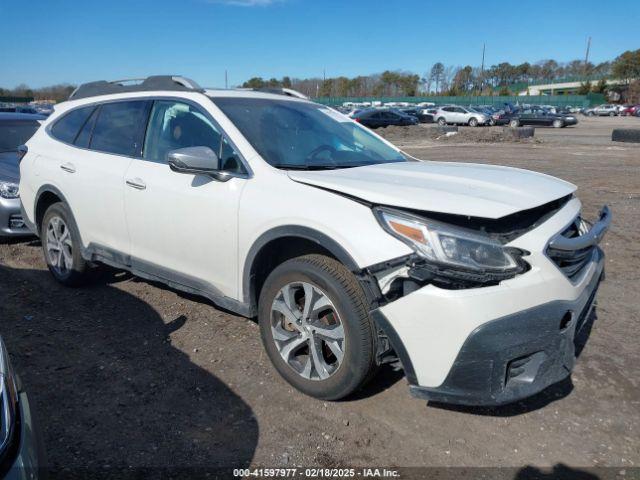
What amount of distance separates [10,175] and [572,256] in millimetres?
6476

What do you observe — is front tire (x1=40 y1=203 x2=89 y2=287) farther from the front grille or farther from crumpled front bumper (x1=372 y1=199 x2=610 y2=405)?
the front grille

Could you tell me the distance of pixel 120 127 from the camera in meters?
4.46

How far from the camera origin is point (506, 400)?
259 centimetres

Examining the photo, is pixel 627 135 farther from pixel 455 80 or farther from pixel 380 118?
pixel 455 80

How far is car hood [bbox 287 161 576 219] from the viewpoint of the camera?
2684 millimetres

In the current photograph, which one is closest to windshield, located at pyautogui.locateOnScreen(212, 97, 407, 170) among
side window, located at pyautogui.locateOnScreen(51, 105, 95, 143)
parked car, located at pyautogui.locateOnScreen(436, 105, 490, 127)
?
side window, located at pyautogui.locateOnScreen(51, 105, 95, 143)

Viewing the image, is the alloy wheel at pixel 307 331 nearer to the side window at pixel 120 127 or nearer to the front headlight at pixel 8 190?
the side window at pixel 120 127

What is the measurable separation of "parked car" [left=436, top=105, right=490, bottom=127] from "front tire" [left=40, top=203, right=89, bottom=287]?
39770 millimetres

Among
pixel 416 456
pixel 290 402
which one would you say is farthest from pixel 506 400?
pixel 290 402

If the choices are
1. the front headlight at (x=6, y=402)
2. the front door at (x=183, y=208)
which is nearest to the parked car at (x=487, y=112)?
the front door at (x=183, y=208)

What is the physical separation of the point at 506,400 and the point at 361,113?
3617 cm

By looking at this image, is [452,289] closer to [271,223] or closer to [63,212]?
[271,223]

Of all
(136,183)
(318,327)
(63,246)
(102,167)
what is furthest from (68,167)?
(318,327)

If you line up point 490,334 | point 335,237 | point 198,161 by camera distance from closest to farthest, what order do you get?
point 490,334 < point 335,237 < point 198,161
